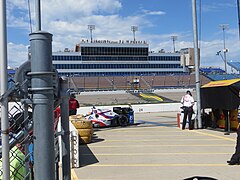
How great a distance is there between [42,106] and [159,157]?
23.6 ft

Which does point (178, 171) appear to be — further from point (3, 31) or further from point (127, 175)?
point (3, 31)

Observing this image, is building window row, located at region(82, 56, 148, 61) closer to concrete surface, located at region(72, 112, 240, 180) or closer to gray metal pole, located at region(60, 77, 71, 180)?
concrete surface, located at region(72, 112, 240, 180)

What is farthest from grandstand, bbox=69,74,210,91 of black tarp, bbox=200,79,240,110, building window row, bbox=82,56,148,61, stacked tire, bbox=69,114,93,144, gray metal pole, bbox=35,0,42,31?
gray metal pole, bbox=35,0,42,31

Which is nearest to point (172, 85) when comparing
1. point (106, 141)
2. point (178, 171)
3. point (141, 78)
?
point (141, 78)

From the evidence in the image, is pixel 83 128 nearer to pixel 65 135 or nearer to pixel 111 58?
pixel 65 135

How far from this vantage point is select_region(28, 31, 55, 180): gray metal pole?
2436mm

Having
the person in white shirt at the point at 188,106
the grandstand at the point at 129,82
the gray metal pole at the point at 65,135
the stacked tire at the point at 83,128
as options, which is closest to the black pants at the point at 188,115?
the person in white shirt at the point at 188,106

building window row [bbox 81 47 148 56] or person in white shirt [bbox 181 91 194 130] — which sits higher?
building window row [bbox 81 47 148 56]

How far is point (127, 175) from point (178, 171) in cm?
115

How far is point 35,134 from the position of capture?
246 centimetres

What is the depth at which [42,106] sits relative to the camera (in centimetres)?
245

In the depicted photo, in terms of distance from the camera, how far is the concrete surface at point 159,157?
Result: 730 cm

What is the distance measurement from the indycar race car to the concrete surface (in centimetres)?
414

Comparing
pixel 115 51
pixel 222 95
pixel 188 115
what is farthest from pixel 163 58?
pixel 222 95
